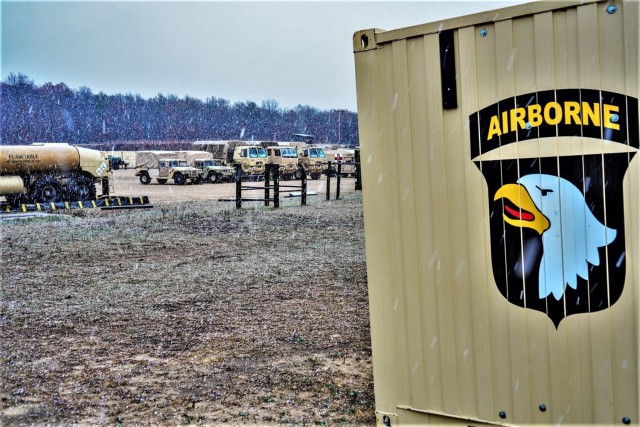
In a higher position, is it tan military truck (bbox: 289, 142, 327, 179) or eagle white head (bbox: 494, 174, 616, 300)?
tan military truck (bbox: 289, 142, 327, 179)

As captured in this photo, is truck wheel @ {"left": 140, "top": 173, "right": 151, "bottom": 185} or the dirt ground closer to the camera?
the dirt ground

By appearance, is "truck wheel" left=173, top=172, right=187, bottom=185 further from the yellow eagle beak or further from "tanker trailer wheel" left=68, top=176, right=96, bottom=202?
the yellow eagle beak

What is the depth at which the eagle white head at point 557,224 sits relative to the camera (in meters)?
2.79

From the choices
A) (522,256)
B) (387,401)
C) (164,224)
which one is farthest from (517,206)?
(164,224)

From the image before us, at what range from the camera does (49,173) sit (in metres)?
25.6

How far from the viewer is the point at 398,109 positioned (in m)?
3.16

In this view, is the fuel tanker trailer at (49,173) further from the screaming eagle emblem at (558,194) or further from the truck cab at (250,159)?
the screaming eagle emblem at (558,194)

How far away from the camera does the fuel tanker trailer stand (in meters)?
24.4

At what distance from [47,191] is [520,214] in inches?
990

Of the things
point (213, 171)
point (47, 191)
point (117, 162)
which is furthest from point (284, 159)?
point (117, 162)

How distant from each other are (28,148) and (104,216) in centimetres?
813

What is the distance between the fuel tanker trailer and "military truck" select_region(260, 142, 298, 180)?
15.7 metres

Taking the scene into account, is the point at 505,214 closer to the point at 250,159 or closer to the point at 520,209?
the point at 520,209

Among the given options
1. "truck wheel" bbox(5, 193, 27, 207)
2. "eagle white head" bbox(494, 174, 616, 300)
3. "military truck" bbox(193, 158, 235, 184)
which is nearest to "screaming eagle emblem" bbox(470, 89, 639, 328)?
"eagle white head" bbox(494, 174, 616, 300)
